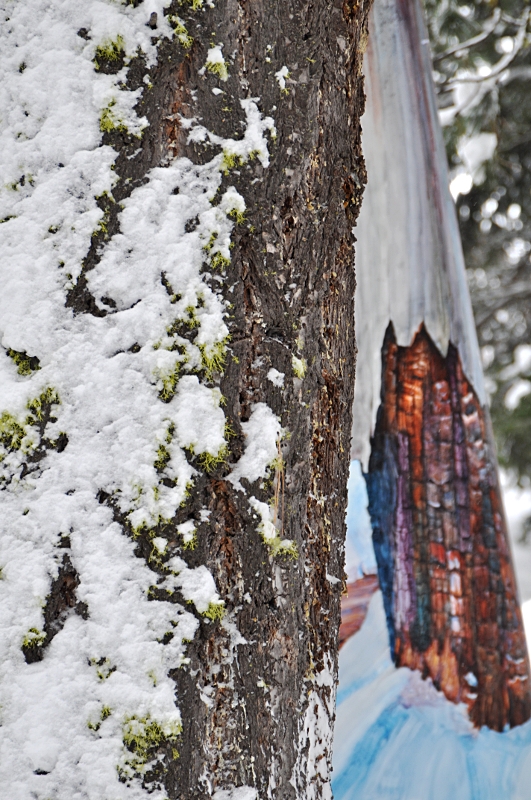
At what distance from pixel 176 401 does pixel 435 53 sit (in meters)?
3.88

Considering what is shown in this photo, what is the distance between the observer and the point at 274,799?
26.9 inches

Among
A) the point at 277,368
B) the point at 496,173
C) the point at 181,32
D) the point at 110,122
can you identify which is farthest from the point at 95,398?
the point at 496,173

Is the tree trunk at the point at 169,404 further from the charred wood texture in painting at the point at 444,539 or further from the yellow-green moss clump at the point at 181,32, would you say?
the charred wood texture in painting at the point at 444,539

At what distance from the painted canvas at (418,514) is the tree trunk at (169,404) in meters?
0.70

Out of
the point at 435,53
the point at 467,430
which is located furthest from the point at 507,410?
the point at 467,430

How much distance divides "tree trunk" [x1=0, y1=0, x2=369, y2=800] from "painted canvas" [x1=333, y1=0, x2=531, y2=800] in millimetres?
695

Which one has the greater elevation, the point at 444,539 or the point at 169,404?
the point at 169,404

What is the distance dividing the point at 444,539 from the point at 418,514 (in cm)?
8

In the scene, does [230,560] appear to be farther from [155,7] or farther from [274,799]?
[155,7]

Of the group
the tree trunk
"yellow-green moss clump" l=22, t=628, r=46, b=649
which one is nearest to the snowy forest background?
the tree trunk

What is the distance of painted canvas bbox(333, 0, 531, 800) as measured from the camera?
1.36m

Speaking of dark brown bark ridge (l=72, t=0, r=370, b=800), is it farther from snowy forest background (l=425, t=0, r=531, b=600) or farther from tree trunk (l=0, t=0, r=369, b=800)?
snowy forest background (l=425, t=0, r=531, b=600)

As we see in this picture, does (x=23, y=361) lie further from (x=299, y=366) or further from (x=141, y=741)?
(x=141, y=741)

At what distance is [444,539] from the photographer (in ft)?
4.66
